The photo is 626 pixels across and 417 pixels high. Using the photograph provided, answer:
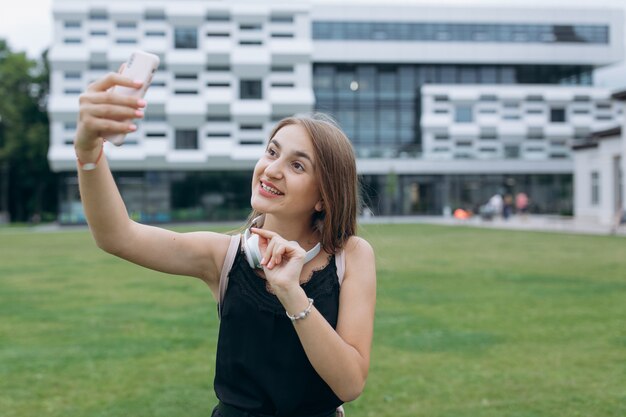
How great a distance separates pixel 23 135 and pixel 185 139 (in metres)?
15.7

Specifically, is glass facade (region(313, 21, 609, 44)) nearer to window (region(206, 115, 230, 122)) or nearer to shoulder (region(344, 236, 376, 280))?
window (region(206, 115, 230, 122))

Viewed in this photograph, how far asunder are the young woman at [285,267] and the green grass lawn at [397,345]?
81 cm

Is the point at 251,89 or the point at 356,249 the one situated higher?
the point at 251,89

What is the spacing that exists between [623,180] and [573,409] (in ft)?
108

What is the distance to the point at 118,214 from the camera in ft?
6.70

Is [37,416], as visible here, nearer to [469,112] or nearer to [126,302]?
[126,302]

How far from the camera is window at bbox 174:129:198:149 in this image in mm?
50375

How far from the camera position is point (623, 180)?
115 feet

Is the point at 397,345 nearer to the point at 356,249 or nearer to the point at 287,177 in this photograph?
the point at 356,249

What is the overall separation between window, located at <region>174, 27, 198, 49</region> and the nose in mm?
50540

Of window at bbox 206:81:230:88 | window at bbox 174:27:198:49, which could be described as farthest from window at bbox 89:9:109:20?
window at bbox 206:81:230:88

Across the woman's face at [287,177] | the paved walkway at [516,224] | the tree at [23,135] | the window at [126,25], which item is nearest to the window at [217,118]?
the paved walkway at [516,224]

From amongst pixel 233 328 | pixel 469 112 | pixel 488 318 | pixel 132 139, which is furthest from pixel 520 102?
pixel 233 328

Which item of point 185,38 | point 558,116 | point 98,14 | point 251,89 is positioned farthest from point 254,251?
point 558,116
